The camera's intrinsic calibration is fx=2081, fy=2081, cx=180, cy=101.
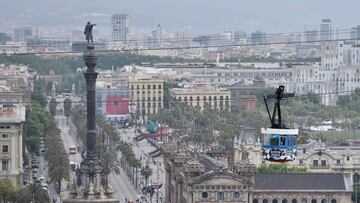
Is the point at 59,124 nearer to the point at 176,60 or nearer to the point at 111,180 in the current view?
the point at 111,180

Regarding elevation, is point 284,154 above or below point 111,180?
above

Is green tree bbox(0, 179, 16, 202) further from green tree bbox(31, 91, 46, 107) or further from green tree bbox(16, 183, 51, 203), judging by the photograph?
green tree bbox(31, 91, 46, 107)

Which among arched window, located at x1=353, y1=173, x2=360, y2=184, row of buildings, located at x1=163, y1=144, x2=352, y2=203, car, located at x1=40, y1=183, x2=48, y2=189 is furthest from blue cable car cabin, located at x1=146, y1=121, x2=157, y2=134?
row of buildings, located at x1=163, y1=144, x2=352, y2=203

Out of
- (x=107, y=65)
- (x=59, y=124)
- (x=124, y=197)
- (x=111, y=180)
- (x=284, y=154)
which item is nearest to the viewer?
(x=284, y=154)

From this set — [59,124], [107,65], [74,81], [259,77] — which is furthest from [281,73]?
[59,124]

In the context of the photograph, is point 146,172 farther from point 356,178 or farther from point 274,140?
point 274,140

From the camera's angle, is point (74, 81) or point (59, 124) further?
point (74, 81)
